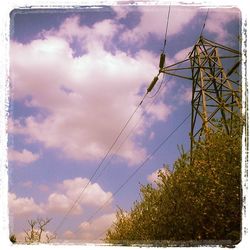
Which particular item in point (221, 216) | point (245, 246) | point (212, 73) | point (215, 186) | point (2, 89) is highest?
point (212, 73)

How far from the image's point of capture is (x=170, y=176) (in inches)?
717

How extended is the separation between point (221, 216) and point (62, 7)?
9629 millimetres

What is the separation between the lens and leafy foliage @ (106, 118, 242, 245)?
14.5 m

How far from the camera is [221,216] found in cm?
1474

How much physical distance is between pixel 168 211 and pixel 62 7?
36.6 ft

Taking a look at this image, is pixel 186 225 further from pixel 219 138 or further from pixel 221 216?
pixel 219 138

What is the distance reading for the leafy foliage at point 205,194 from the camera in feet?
47.6

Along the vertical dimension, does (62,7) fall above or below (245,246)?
above

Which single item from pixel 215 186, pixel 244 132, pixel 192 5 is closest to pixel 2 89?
pixel 192 5

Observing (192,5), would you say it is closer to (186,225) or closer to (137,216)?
(186,225)

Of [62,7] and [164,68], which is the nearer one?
[62,7]

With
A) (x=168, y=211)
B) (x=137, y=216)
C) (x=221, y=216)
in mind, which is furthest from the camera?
(x=137, y=216)

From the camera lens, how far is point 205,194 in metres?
15.1

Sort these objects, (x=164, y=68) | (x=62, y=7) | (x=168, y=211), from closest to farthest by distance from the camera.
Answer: (x=62, y=7), (x=168, y=211), (x=164, y=68)
